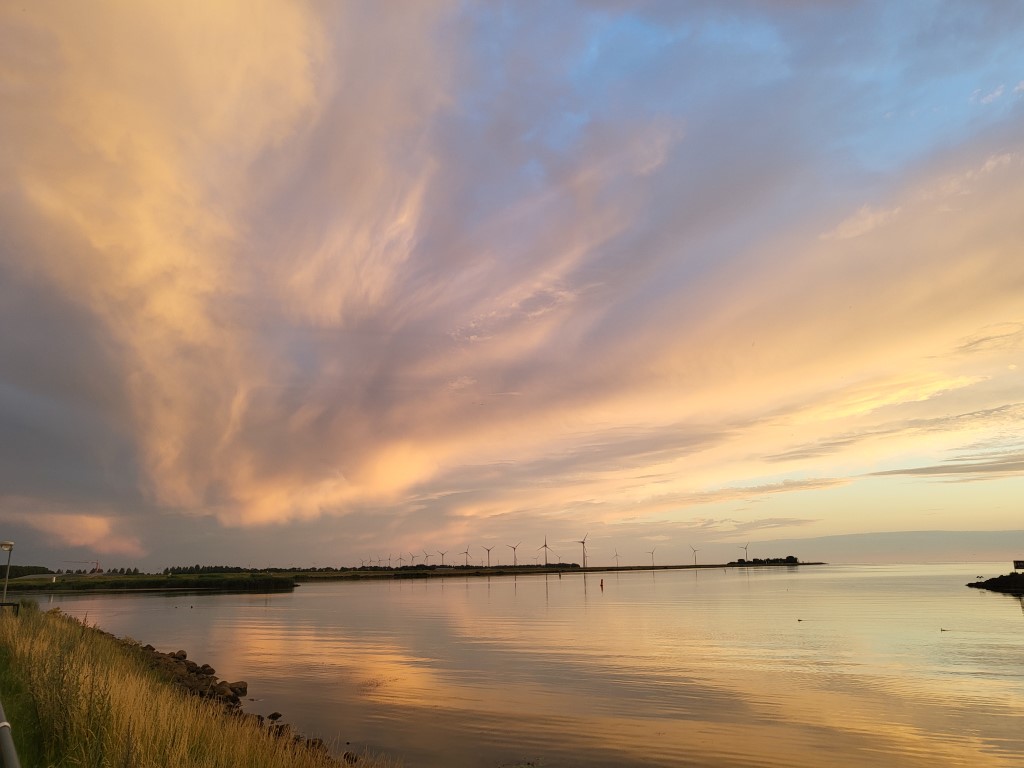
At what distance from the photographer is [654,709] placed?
80.8 feet

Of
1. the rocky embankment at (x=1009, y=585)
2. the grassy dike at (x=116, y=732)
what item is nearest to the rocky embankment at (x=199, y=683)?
the grassy dike at (x=116, y=732)

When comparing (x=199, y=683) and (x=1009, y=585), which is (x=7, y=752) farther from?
(x=1009, y=585)

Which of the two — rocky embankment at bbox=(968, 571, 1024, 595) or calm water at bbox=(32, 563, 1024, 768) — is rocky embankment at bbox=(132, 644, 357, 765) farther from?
rocky embankment at bbox=(968, 571, 1024, 595)

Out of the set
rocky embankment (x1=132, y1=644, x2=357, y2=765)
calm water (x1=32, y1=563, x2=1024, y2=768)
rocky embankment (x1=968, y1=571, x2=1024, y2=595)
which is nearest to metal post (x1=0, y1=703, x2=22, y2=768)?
calm water (x1=32, y1=563, x2=1024, y2=768)

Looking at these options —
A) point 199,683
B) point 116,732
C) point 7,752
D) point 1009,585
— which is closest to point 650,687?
point 199,683

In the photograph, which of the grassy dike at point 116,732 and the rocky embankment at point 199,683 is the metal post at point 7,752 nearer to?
the grassy dike at point 116,732

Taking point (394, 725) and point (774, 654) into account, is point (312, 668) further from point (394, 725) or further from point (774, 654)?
point (774, 654)

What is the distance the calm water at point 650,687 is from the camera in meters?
20.0

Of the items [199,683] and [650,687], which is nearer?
[199,683]

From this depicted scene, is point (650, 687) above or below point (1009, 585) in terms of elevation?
below

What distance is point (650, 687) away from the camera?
28.7 m

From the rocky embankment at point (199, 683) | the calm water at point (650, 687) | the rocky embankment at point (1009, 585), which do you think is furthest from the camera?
the rocky embankment at point (1009, 585)

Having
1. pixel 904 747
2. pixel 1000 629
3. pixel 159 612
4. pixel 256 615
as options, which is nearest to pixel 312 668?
pixel 904 747

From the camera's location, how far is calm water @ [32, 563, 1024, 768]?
20047 millimetres
